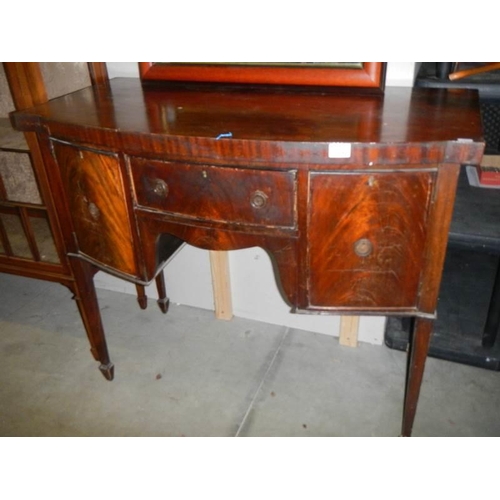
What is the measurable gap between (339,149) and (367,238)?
0.23 metres

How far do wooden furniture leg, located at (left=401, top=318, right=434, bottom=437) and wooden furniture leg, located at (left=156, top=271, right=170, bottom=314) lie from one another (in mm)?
1091

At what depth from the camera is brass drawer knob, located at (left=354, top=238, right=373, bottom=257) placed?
106 centimetres

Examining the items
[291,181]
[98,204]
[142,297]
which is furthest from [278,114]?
[142,297]

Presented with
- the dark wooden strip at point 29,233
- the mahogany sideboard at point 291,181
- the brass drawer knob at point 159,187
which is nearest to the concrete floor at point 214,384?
the mahogany sideboard at point 291,181

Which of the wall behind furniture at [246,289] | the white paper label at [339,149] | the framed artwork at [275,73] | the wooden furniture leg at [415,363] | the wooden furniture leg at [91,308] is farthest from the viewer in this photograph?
the wall behind furniture at [246,289]

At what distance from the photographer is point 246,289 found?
1.94 meters

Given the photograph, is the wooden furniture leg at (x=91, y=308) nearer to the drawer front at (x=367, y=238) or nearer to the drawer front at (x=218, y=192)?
the drawer front at (x=218, y=192)

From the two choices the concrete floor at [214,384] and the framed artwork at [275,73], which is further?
the concrete floor at [214,384]

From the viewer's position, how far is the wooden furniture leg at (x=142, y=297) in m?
2.05

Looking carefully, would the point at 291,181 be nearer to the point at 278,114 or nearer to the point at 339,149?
the point at 339,149

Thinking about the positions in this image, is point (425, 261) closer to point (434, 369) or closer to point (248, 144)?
point (248, 144)

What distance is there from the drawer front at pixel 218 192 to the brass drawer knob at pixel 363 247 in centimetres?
15

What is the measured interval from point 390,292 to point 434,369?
2.44ft

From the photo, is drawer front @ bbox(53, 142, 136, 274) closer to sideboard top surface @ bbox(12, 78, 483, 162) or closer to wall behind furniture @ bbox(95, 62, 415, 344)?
sideboard top surface @ bbox(12, 78, 483, 162)
